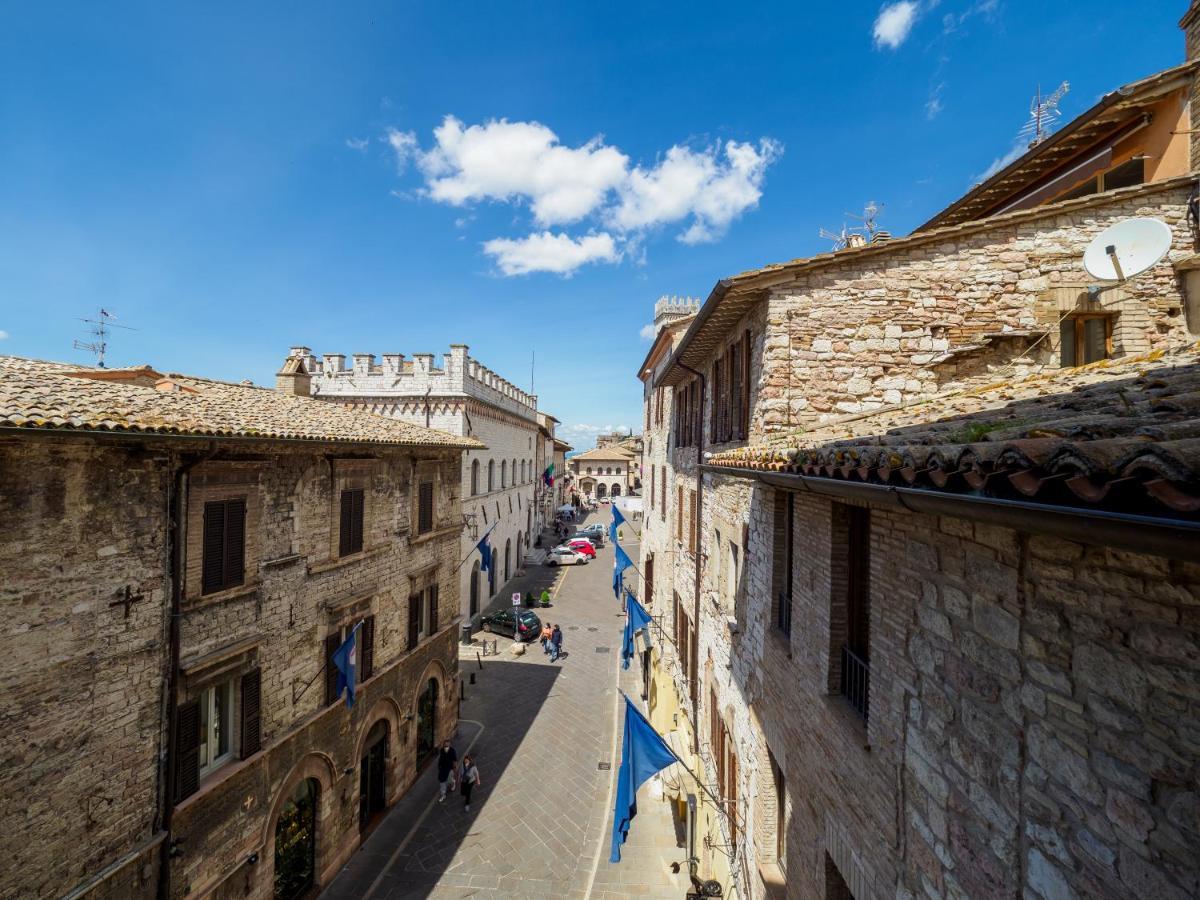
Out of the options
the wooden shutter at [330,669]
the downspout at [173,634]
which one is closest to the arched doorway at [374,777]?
the wooden shutter at [330,669]

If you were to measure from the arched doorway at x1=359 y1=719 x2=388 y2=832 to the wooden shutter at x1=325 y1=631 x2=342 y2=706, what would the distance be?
81.0 inches

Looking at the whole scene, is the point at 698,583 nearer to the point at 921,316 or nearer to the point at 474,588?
the point at 921,316

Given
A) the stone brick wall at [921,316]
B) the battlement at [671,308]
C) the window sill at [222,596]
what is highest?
the battlement at [671,308]

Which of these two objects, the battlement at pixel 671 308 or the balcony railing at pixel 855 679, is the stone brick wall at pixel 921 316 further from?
the battlement at pixel 671 308

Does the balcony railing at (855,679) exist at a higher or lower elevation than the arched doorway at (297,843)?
higher

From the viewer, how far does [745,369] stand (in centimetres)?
859

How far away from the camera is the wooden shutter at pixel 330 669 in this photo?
1039cm

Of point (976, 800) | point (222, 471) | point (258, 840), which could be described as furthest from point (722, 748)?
point (222, 471)

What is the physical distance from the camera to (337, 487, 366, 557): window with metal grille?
1093 centimetres

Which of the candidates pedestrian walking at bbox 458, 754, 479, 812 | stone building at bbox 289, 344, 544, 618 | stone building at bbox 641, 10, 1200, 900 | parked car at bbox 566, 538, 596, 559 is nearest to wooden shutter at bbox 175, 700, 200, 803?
pedestrian walking at bbox 458, 754, 479, 812

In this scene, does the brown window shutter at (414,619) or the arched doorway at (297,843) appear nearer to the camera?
the arched doorway at (297,843)

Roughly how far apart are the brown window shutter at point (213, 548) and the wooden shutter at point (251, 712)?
5.63 feet

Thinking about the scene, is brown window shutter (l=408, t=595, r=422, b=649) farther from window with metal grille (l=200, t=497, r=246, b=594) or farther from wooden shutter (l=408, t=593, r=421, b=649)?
window with metal grille (l=200, t=497, r=246, b=594)

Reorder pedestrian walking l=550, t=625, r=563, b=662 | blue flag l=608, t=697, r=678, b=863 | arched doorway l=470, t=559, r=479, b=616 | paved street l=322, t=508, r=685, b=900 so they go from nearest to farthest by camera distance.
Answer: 1. blue flag l=608, t=697, r=678, b=863
2. paved street l=322, t=508, r=685, b=900
3. pedestrian walking l=550, t=625, r=563, b=662
4. arched doorway l=470, t=559, r=479, b=616
